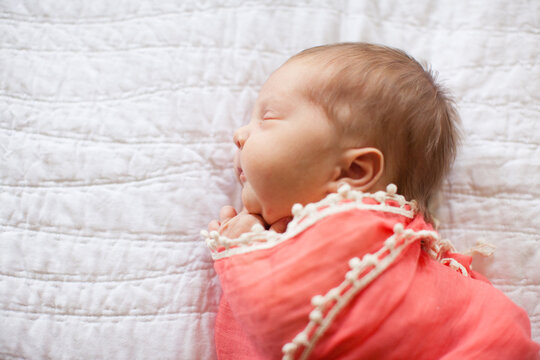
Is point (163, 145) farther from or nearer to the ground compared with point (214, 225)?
farther from the ground

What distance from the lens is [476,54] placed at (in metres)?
1.02

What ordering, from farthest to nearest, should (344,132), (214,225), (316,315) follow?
(214,225), (344,132), (316,315)

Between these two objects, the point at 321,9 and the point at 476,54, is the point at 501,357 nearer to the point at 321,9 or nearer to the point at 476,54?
the point at 476,54

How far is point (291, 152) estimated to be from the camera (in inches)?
31.7

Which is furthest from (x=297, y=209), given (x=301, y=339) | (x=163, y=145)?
(x=163, y=145)

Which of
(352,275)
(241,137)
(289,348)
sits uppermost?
(241,137)

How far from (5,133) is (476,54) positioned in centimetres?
98

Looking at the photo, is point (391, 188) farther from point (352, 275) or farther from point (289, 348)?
point (289, 348)

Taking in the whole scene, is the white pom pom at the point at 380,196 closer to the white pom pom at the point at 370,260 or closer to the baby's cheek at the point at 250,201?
the white pom pom at the point at 370,260

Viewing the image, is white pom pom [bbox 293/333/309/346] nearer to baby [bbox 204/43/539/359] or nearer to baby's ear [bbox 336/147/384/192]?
baby [bbox 204/43/539/359]

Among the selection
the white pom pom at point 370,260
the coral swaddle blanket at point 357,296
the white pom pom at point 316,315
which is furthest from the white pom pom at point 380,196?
the white pom pom at point 316,315

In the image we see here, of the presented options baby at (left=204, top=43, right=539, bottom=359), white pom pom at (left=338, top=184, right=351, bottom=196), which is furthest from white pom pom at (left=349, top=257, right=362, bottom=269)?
white pom pom at (left=338, top=184, right=351, bottom=196)

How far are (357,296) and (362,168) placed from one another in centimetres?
22

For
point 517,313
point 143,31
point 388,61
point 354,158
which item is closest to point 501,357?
point 517,313
